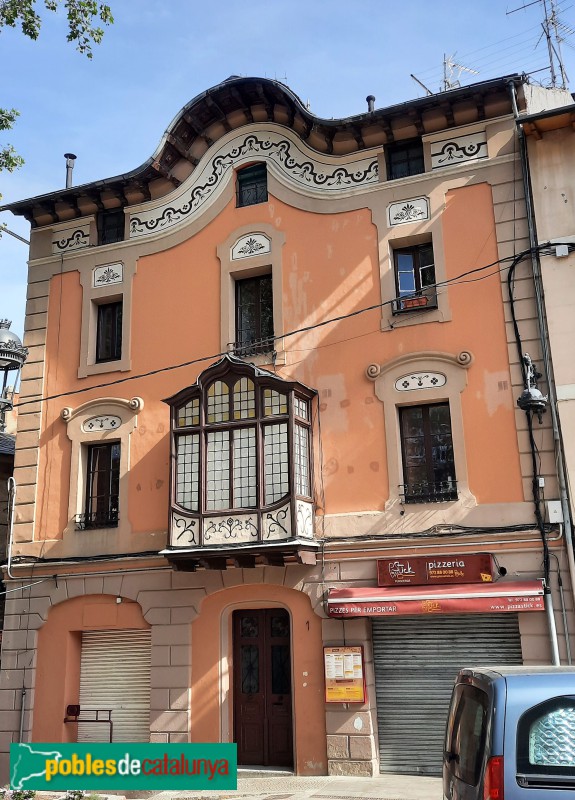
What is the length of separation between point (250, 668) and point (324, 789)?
9.35 ft

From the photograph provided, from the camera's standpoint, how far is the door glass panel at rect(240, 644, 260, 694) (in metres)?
Answer: 14.5

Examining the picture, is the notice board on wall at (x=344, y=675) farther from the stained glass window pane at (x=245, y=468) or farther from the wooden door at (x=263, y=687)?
the stained glass window pane at (x=245, y=468)

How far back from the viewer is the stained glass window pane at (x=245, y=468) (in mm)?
14367

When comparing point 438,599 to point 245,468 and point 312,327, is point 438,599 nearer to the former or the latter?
point 245,468

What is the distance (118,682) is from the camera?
15.5 metres

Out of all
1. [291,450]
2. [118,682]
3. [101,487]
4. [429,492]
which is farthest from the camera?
[101,487]

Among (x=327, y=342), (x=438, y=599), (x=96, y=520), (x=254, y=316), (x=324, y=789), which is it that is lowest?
(x=324, y=789)

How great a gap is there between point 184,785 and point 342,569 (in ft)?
24.0

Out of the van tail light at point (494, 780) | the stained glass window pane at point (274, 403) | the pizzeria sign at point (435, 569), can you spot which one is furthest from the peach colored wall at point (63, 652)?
the van tail light at point (494, 780)

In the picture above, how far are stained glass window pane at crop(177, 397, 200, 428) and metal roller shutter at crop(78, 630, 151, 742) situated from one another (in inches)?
163

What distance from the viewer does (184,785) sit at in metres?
7.08

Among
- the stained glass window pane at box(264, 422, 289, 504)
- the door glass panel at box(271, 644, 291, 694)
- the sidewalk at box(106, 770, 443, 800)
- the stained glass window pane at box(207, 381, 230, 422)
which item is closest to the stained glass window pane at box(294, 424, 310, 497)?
the stained glass window pane at box(264, 422, 289, 504)

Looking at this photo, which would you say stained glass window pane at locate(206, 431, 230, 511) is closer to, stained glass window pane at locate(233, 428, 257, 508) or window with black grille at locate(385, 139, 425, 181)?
stained glass window pane at locate(233, 428, 257, 508)

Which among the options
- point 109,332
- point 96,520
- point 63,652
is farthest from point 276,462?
point 63,652
